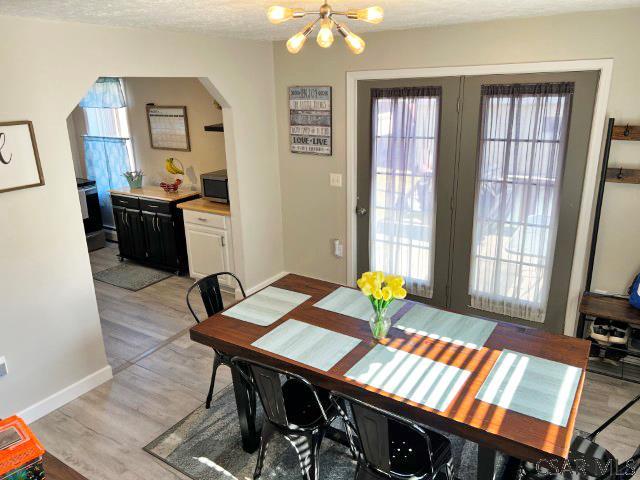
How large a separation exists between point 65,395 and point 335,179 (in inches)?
104

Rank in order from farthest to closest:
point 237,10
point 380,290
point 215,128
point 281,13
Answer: point 215,128
point 237,10
point 380,290
point 281,13

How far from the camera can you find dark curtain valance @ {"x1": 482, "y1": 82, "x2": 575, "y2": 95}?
3264 mm

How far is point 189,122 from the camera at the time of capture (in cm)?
532

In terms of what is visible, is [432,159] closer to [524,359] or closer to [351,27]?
[351,27]

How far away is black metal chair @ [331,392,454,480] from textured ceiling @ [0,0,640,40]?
193 centimetres

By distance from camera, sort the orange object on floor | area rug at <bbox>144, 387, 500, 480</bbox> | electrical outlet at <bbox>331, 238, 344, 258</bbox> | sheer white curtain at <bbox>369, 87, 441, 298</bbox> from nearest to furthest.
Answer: the orange object on floor
area rug at <bbox>144, 387, 500, 480</bbox>
sheer white curtain at <bbox>369, 87, 441, 298</bbox>
electrical outlet at <bbox>331, 238, 344, 258</bbox>

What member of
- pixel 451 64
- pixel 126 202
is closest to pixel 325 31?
pixel 451 64

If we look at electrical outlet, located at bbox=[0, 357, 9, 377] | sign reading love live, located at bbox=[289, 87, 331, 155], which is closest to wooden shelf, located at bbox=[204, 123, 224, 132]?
sign reading love live, located at bbox=[289, 87, 331, 155]

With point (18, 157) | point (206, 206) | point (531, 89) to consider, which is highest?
point (531, 89)

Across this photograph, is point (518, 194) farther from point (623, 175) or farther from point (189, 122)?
point (189, 122)

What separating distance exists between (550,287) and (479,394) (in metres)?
1.91

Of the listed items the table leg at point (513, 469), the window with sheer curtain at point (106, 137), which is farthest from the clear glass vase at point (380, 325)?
the window with sheer curtain at point (106, 137)

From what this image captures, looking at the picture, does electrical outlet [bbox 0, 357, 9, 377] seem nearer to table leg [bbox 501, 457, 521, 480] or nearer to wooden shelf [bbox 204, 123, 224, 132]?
wooden shelf [bbox 204, 123, 224, 132]

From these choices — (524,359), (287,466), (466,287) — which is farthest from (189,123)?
(524,359)
